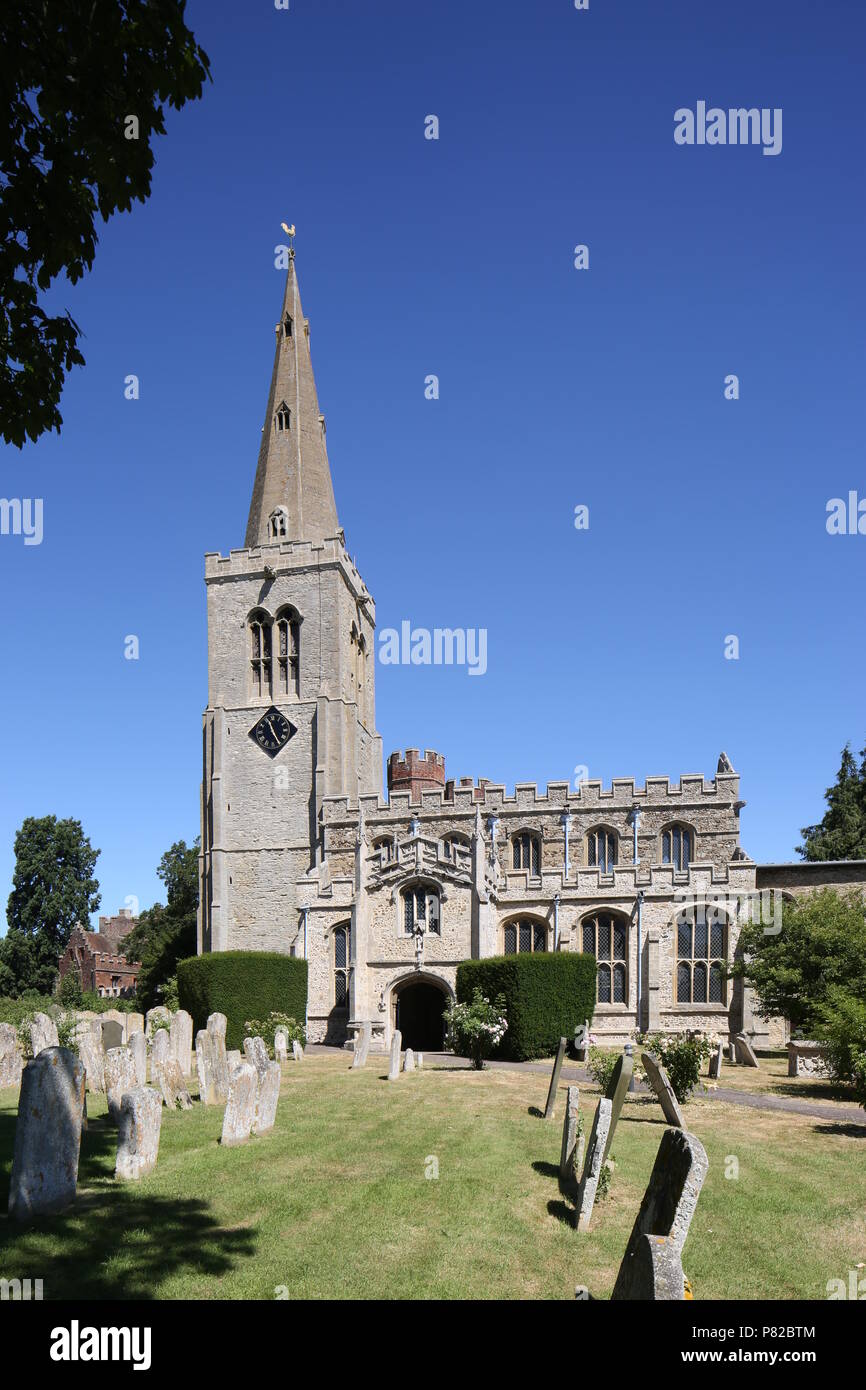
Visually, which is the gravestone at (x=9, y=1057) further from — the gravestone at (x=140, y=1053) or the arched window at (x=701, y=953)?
the arched window at (x=701, y=953)

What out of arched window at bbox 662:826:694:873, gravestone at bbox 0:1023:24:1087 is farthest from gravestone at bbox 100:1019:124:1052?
arched window at bbox 662:826:694:873

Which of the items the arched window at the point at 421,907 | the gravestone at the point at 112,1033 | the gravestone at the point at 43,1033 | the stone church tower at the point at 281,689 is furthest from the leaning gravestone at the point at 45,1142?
the stone church tower at the point at 281,689

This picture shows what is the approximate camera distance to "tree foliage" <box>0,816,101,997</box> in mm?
58781

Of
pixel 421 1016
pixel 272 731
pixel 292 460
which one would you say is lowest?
pixel 421 1016

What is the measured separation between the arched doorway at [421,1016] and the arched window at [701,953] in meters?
7.78

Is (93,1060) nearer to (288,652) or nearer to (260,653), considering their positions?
(288,652)

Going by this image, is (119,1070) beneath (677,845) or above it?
beneath

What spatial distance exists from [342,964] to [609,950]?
29.3 feet

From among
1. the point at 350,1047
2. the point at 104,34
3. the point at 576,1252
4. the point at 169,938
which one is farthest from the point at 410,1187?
the point at 169,938

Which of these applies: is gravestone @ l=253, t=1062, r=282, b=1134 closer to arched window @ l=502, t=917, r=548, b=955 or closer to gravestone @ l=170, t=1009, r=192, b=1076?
gravestone @ l=170, t=1009, r=192, b=1076

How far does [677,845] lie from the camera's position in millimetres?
35469

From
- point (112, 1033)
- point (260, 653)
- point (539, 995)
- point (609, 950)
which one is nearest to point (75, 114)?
point (112, 1033)

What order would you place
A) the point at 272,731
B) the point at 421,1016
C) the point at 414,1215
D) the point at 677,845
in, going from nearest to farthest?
1. the point at 414,1215
2. the point at 421,1016
3. the point at 677,845
4. the point at 272,731

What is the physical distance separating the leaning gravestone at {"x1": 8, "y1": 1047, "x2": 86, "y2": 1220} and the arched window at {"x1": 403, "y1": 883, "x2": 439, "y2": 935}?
2248 centimetres
